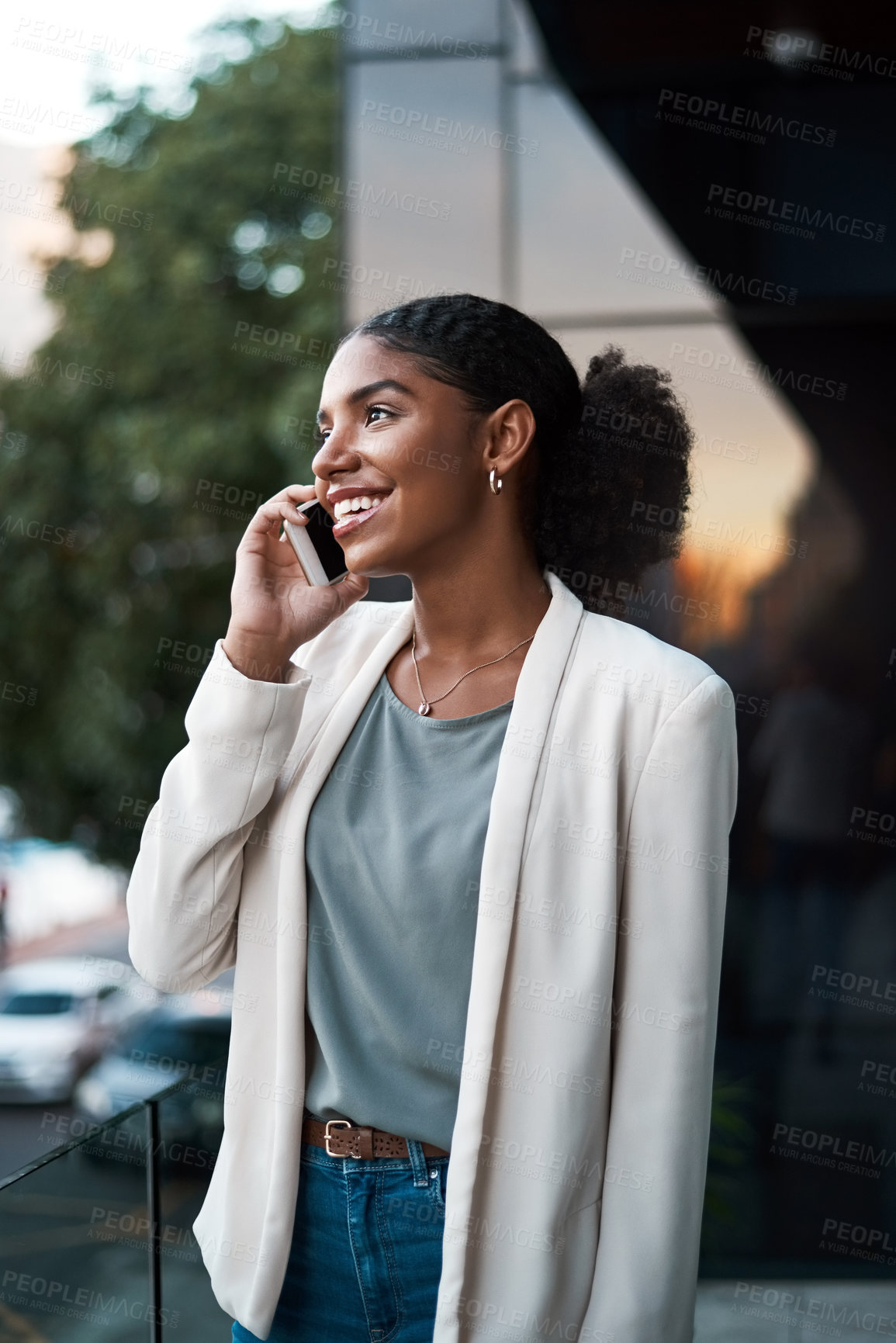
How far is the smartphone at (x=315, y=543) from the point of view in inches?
58.1

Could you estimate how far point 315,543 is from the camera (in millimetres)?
1482

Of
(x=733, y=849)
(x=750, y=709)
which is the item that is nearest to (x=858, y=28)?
(x=750, y=709)

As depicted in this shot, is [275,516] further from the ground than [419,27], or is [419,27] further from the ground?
[419,27]

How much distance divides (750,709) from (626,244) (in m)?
1.47

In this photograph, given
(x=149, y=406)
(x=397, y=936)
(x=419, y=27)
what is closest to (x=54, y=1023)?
(x=149, y=406)

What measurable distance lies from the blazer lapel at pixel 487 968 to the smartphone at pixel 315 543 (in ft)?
1.07

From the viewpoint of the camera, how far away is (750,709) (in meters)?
3.88

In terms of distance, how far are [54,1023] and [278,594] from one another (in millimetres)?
10687

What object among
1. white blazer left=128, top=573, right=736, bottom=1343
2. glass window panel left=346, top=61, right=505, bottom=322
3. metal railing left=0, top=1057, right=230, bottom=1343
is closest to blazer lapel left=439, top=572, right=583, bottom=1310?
white blazer left=128, top=573, right=736, bottom=1343

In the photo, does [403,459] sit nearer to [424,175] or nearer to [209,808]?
[209,808]

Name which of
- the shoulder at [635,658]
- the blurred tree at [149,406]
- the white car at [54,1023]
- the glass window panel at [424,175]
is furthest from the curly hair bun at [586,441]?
the white car at [54,1023]

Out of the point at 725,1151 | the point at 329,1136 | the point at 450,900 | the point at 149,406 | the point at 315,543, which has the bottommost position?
the point at 725,1151

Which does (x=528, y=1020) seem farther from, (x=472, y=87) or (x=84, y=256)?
(x=84, y=256)

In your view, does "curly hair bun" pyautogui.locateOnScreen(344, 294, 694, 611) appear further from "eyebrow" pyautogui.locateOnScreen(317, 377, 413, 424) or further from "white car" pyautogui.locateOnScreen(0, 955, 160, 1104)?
"white car" pyautogui.locateOnScreen(0, 955, 160, 1104)
